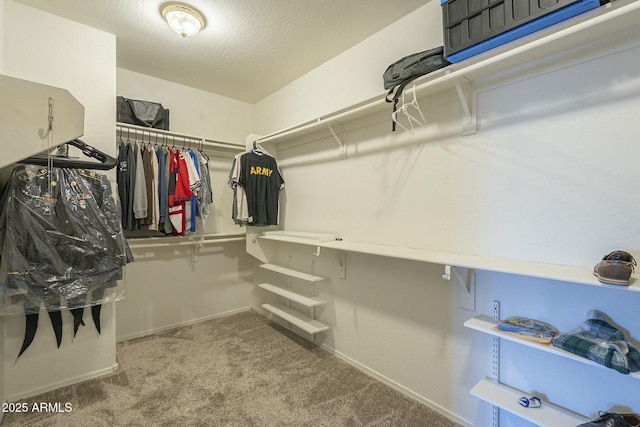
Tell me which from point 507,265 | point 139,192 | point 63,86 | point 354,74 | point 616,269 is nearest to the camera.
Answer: point 616,269

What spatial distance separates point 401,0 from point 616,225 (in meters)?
1.81

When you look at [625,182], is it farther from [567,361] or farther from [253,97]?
[253,97]

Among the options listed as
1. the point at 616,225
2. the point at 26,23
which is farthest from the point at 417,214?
the point at 26,23

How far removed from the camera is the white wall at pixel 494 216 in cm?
125

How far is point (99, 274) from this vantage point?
1.99 metres

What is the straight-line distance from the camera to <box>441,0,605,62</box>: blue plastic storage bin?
114 centimetres

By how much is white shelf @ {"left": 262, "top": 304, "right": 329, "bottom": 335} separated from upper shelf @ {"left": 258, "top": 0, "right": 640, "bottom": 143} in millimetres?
1926

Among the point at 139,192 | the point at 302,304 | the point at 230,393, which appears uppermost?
the point at 139,192

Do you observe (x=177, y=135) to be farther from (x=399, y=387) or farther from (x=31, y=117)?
(x=399, y=387)

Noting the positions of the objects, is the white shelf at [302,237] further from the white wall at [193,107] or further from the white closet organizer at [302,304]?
the white wall at [193,107]

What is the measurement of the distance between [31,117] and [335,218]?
2.02 metres

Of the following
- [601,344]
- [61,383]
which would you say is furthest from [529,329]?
[61,383]

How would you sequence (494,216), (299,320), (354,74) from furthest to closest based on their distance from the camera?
(299,320) < (354,74) < (494,216)

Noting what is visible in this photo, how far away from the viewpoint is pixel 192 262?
3273 millimetres
